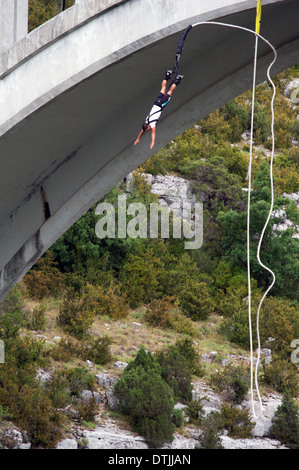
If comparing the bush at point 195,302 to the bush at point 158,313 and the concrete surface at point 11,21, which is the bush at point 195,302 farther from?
the concrete surface at point 11,21

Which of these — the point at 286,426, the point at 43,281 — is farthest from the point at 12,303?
the point at 286,426

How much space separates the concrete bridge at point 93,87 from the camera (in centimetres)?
346

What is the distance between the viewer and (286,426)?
1142 centimetres

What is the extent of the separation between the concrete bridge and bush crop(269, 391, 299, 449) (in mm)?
7470

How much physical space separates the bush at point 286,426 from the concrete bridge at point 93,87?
7470 millimetres

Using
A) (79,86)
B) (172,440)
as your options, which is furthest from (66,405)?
(79,86)

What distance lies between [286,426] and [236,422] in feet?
2.88

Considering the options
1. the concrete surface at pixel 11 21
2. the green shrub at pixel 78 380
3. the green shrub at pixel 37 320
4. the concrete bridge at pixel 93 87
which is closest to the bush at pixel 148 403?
the green shrub at pixel 78 380

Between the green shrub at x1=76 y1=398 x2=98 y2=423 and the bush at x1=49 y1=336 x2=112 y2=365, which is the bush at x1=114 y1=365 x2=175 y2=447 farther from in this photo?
the bush at x1=49 y1=336 x2=112 y2=365

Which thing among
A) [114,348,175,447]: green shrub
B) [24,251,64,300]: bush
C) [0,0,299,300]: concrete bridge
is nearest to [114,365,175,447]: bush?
[114,348,175,447]: green shrub

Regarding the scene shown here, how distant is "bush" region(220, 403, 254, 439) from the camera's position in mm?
11359

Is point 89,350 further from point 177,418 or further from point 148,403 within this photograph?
point 177,418

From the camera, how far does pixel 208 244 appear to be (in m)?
18.5

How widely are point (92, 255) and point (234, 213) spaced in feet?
14.3
